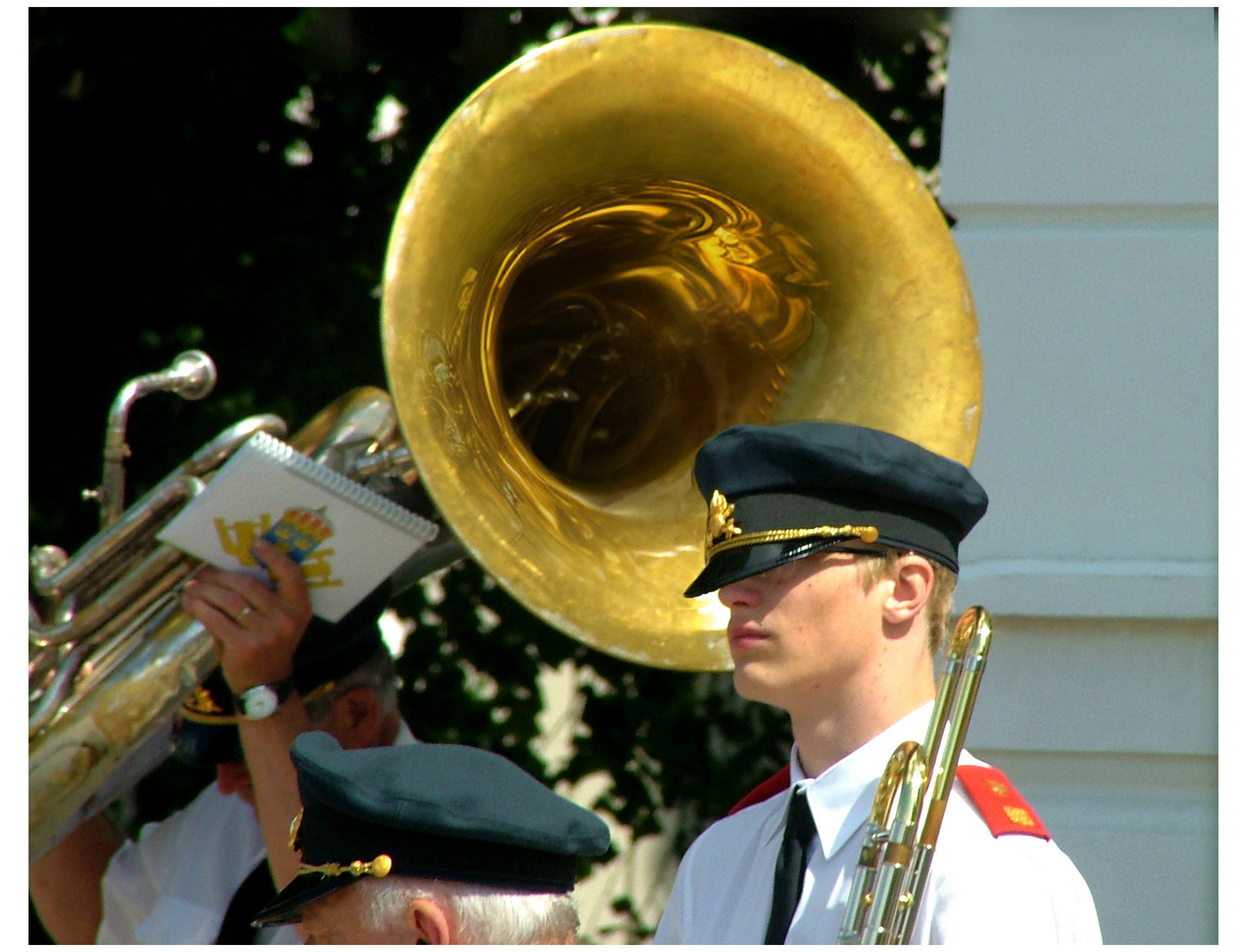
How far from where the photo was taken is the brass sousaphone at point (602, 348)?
2439 mm

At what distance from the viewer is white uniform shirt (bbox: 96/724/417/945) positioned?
3.01 metres

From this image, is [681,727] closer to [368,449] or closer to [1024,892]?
[368,449]

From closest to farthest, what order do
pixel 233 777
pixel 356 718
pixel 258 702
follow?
pixel 258 702 → pixel 356 718 → pixel 233 777

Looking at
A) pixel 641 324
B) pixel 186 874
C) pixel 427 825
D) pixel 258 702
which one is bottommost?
pixel 186 874

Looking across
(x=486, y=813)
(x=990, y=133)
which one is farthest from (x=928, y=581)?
(x=990, y=133)

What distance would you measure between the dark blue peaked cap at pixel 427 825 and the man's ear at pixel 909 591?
0.45 metres

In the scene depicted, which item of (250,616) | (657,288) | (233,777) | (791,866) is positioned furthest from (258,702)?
(791,866)

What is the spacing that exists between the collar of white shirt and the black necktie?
0.02 meters

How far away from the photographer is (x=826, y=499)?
6.91 feet

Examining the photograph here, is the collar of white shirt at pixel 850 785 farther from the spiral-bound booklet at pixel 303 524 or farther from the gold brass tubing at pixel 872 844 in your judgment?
the spiral-bound booklet at pixel 303 524

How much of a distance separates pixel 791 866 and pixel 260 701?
3.60 ft

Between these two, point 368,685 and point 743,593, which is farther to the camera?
point 368,685

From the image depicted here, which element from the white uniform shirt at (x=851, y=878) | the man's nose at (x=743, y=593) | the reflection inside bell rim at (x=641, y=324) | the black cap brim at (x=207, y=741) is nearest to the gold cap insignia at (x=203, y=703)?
the black cap brim at (x=207, y=741)

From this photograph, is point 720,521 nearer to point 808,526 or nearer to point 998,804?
point 808,526
